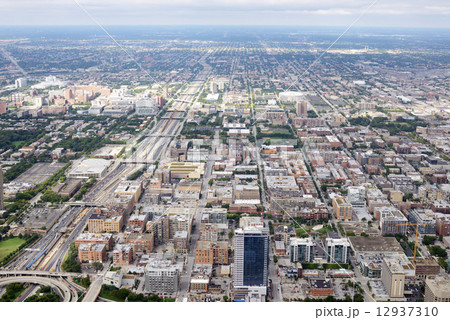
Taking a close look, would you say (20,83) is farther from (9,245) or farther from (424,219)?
(424,219)

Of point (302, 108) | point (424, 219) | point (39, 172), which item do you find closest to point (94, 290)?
point (424, 219)

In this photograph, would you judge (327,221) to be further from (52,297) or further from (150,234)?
(52,297)

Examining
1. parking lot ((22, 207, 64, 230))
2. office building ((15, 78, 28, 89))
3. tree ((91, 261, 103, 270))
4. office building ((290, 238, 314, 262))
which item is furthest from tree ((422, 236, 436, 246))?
office building ((15, 78, 28, 89))

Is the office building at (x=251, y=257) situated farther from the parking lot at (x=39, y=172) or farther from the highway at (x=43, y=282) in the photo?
the parking lot at (x=39, y=172)

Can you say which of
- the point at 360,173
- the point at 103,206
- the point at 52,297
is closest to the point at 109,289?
the point at 52,297

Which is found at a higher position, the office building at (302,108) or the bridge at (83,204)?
the office building at (302,108)

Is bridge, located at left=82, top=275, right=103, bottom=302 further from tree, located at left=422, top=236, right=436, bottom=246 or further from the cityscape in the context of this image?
tree, located at left=422, top=236, right=436, bottom=246

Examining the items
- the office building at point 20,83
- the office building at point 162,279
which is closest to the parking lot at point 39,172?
the office building at point 162,279
